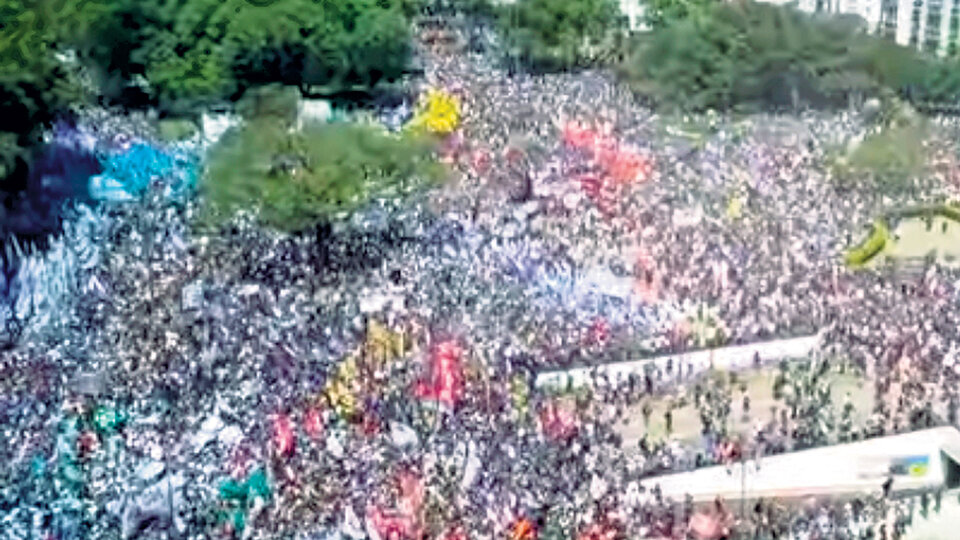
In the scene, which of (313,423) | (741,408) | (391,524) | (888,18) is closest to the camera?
(391,524)

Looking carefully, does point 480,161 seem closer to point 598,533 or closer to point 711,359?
point 711,359

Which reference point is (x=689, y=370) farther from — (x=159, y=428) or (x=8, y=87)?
(x=8, y=87)

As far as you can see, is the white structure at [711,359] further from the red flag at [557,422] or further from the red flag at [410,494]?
the red flag at [410,494]

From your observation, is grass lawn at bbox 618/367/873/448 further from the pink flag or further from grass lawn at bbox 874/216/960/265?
grass lawn at bbox 874/216/960/265

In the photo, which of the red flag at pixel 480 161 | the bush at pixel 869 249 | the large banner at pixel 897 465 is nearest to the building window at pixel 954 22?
the red flag at pixel 480 161

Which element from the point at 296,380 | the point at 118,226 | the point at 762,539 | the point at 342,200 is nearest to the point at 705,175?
the point at 342,200

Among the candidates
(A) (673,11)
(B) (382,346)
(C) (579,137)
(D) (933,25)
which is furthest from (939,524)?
(A) (673,11)

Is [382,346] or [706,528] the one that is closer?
[706,528]

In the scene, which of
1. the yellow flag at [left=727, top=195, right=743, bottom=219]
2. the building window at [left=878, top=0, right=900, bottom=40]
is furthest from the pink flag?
the building window at [left=878, top=0, right=900, bottom=40]
